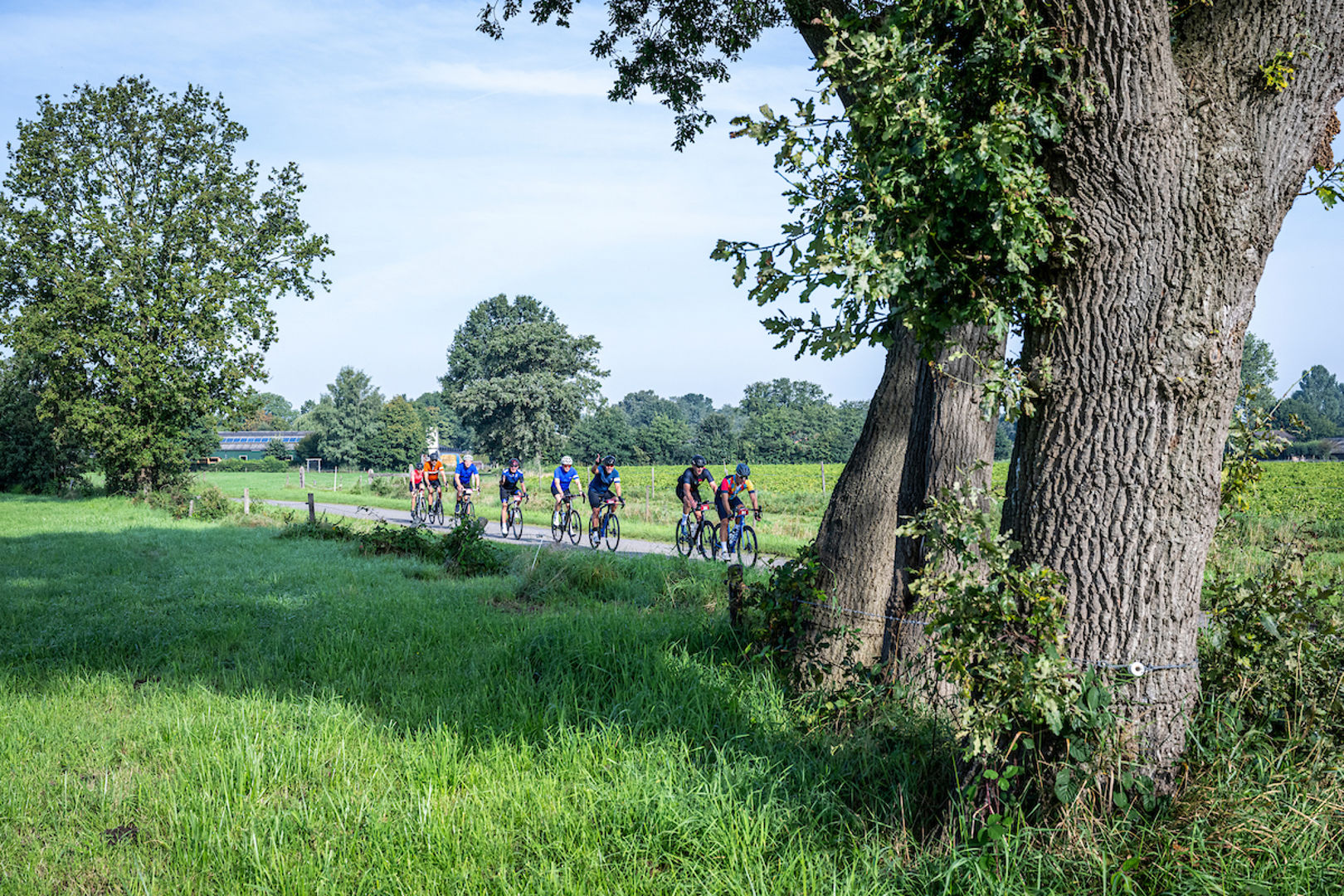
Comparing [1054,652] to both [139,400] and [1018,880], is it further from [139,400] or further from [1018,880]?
[139,400]

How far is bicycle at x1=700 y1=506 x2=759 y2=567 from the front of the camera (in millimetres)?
14297

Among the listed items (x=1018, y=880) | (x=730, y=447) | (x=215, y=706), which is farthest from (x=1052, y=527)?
(x=730, y=447)

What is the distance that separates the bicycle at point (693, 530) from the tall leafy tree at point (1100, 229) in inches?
464

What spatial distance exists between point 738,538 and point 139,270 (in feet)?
87.5

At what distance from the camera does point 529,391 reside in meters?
58.5

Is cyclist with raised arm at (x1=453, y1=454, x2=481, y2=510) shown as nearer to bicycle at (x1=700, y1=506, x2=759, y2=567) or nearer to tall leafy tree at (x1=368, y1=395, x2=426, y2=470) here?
bicycle at (x1=700, y1=506, x2=759, y2=567)

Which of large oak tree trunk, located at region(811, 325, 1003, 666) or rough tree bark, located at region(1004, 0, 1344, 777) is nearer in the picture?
rough tree bark, located at region(1004, 0, 1344, 777)

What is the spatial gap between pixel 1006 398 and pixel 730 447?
84.5 meters

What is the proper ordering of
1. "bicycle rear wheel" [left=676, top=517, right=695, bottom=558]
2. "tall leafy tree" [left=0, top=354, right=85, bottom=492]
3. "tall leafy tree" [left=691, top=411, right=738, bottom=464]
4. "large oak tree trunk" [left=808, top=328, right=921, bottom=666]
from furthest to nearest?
"tall leafy tree" [left=691, top=411, right=738, bottom=464] → "tall leafy tree" [left=0, top=354, right=85, bottom=492] → "bicycle rear wheel" [left=676, top=517, right=695, bottom=558] → "large oak tree trunk" [left=808, top=328, right=921, bottom=666]

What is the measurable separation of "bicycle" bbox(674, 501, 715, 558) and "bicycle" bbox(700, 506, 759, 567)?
0.21 ft

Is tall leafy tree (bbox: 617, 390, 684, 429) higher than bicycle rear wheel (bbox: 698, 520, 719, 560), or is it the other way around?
tall leafy tree (bbox: 617, 390, 684, 429)

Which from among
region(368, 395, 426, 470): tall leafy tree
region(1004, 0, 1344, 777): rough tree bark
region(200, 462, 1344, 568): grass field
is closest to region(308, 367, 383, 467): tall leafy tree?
region(368, 395, 426, 470): tall leafy tree

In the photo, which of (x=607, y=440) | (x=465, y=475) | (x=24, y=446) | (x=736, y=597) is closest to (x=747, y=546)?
(x=465, y=475)

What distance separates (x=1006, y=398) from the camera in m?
2.99
